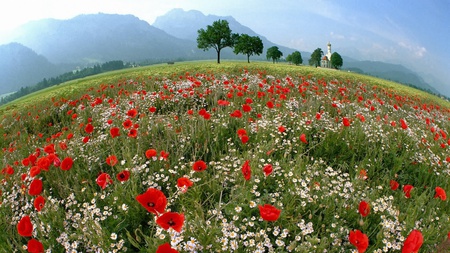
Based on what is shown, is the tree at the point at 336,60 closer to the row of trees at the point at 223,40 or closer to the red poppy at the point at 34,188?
the row of trees at the point at 223,40

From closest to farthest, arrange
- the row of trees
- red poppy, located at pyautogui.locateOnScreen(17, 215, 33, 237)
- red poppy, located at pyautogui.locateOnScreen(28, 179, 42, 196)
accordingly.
Answer: red poppy, located at pyautogui.locateOnScreen(17, 215, 33, 237) < red poppy, located at pyautogui.locateOnScreen(28, 179, 42, 196) < the row of trees

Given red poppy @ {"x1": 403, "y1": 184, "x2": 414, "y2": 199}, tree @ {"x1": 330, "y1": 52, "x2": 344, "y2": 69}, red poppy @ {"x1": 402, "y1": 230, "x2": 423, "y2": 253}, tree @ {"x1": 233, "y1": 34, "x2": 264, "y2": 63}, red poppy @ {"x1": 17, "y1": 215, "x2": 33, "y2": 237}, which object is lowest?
red poppy @ {"x1": 403, "y1": 184, "x2": 414, "y2": 199}

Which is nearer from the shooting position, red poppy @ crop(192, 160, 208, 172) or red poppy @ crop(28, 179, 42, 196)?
red poppy @ crop(28, 179, 42, 196)

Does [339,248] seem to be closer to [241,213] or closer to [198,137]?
[241,213]

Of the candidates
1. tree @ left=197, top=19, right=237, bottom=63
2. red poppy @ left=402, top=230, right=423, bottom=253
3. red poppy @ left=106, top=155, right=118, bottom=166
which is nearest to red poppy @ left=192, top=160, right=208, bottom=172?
red poppy @ left=106, top=155, right=118, bottom=166

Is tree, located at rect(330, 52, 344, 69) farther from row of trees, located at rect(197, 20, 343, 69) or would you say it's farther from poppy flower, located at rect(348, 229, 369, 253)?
poppy flower, located at rect(348, 229, 369, 253)

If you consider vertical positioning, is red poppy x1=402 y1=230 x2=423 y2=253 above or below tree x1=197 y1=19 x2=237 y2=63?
below

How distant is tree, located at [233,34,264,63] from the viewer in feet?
213

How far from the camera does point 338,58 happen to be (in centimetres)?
10075

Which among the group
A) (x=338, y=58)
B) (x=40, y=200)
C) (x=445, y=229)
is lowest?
(x=445, y=229)

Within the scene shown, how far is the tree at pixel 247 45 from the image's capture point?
64.9 m

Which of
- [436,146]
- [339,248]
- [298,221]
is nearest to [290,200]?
[298,221]

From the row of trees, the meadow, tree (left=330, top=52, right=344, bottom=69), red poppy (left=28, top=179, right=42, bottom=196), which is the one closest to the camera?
the meadow

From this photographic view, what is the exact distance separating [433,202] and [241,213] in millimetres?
2546
